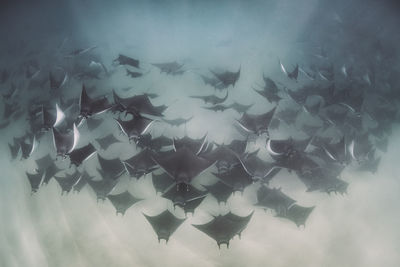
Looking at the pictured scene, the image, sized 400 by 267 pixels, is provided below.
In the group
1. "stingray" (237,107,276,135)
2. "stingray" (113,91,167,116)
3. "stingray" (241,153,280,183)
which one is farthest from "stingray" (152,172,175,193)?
"stingray" (237,107,276,135)

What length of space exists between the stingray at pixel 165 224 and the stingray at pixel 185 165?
0.94 m

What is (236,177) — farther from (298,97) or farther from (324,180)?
(298,97)

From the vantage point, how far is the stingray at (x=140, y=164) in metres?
4.86

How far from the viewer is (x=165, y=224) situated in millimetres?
4719

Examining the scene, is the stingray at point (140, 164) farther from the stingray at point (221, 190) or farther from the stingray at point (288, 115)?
the stingray at point (288, 115)

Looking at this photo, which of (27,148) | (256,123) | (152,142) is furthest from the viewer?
(27,148)

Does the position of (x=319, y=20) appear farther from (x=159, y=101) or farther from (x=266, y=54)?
(x=159, y=101)

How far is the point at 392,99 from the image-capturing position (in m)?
8.86

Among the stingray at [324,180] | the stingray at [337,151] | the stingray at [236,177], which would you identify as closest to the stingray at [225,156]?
the stingray at [236,177]

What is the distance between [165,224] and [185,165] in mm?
1368

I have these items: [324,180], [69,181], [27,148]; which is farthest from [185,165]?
[27,148]

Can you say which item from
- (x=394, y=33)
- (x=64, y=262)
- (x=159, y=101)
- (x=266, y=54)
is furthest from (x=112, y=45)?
(x=394, y=33)

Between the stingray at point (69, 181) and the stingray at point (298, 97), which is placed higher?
the stingray at point (298, 97)

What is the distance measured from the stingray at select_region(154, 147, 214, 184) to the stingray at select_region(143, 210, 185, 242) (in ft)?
3.09
